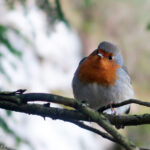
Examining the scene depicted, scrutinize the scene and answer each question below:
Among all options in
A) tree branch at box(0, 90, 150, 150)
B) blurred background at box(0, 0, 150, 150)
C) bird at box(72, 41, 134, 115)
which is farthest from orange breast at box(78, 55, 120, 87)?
blurred background at box(0, 0, 150, 150)

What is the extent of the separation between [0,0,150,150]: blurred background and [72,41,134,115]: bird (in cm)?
302

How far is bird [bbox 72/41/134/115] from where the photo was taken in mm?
3604

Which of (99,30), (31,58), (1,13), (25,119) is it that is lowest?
(25,119)

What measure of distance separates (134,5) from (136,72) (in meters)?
1.67

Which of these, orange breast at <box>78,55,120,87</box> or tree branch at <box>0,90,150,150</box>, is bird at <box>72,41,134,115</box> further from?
tree branch at <box>0,90,150,150</box>

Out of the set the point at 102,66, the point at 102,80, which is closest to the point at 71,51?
the point at 102,66

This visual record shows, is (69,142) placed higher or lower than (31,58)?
lower

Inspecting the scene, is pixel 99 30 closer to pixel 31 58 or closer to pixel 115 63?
pixel 31 58

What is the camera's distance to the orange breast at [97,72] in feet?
11.9

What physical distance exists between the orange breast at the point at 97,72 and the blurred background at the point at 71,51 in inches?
123

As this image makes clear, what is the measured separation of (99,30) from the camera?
10023mm

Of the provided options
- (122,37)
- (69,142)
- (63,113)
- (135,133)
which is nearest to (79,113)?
(63,113)

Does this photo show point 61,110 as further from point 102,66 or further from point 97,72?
point 102,66

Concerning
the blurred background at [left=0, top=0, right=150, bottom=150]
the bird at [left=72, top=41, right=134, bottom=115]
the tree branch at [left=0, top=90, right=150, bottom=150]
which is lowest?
the tree branch at [left=0, top=90, right=150, bottom=150]
